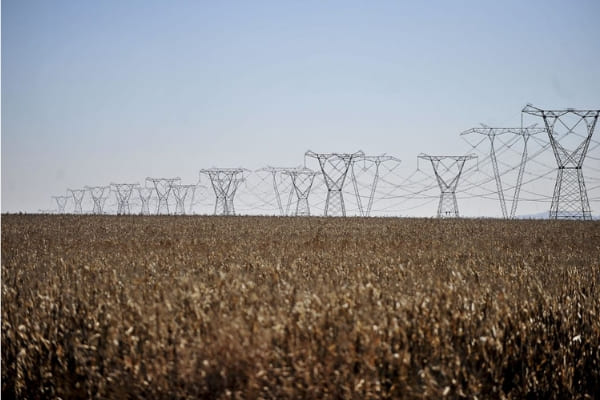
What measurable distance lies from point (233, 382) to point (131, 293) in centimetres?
258

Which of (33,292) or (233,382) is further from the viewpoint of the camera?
(33,292)

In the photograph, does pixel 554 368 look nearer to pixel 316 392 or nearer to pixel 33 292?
pixel 316 392

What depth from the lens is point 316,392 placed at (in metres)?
5.51

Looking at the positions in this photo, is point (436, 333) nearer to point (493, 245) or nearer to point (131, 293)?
point (131, 293)

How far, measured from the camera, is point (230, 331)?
19.1 feet

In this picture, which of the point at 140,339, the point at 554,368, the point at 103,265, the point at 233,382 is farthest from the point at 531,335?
the point at 103,265

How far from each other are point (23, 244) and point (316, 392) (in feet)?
45.5

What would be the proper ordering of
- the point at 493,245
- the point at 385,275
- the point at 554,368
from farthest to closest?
1. the point at 493,245
2. the point at 385,275
3. the point at 554,368

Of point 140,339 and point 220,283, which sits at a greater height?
point 220,283

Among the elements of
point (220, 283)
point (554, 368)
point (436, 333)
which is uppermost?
point (220, 283)

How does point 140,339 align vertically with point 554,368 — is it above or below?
above

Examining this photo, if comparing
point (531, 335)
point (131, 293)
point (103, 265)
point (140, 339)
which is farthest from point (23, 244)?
point (531, 335)

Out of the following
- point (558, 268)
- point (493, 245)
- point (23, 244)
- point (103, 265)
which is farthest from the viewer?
point (493, 245)

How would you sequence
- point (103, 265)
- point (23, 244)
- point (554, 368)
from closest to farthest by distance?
point (554, 368)
point (103, 265)
point (23, 244)
